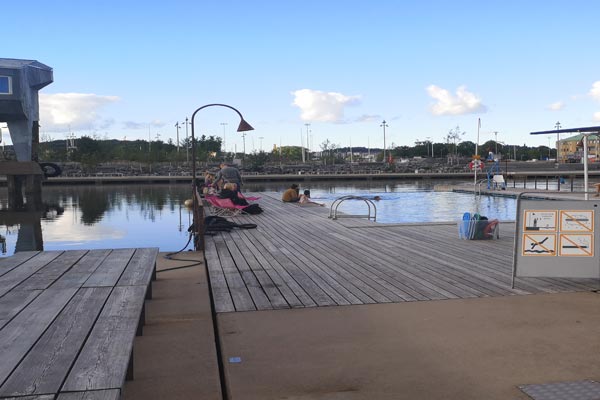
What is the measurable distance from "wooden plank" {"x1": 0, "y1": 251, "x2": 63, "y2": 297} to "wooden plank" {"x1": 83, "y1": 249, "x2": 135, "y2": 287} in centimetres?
49

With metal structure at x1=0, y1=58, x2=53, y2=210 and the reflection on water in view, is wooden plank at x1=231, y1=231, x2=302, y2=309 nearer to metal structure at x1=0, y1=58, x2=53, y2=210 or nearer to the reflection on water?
the reflection on water

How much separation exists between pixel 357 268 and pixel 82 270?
319cm

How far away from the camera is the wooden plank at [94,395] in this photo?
7.13ft

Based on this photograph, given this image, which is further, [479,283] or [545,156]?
[545,156]

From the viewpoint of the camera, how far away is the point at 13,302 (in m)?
3.58

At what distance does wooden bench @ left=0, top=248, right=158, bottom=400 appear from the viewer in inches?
90.7

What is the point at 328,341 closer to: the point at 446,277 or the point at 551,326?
the point at 551,326

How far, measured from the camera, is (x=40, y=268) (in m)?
4.95

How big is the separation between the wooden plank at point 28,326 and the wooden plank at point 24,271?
1.16 ft

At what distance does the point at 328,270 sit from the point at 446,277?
4.41 ft

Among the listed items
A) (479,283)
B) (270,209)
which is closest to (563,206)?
(479,283)

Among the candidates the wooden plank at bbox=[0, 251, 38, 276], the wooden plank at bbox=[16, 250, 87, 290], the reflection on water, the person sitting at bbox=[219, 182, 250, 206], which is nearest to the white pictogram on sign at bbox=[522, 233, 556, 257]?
the wooden plank at bbox=[16, 250, 87, 290]

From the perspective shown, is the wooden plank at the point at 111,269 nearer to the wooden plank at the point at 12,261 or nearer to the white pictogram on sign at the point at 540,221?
the wooden plank at the point at 12,261

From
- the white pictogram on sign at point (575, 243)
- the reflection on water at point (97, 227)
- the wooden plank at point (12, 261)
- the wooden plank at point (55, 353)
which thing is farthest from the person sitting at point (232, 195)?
the wooden plank at point (55, 353)
